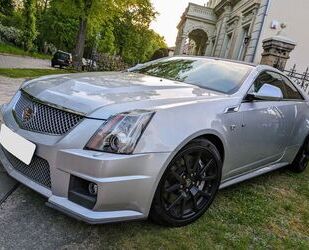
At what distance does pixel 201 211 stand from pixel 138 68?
1.99 metres

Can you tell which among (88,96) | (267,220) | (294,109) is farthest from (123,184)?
(294,109)

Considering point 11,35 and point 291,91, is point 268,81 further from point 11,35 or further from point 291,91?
point 11,35

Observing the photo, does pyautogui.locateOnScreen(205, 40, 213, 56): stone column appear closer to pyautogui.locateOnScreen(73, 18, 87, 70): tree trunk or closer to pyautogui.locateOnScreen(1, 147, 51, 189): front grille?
pyautogui.locateOnScreen(73, 18, 87, 70): tree trunk

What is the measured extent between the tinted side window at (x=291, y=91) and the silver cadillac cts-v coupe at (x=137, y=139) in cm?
73

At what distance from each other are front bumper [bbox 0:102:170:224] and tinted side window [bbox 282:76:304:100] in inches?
97.9

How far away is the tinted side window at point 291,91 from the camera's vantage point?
15.0ft

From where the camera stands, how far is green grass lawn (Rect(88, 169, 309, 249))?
2766 mm

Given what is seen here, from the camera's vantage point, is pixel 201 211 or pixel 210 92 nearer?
pixel 201 211

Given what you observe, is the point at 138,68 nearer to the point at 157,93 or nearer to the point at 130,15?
the point at 157,93

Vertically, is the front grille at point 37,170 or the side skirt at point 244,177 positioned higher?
the front grille at point 37,170

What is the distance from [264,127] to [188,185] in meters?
1.18

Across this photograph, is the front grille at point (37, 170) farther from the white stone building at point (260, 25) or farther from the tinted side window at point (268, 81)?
the white stone building at point (260, 25)

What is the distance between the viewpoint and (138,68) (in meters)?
4.53

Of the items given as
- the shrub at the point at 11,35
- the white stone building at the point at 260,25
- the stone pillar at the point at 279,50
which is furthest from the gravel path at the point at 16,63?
the shrub at the point at 11,35
